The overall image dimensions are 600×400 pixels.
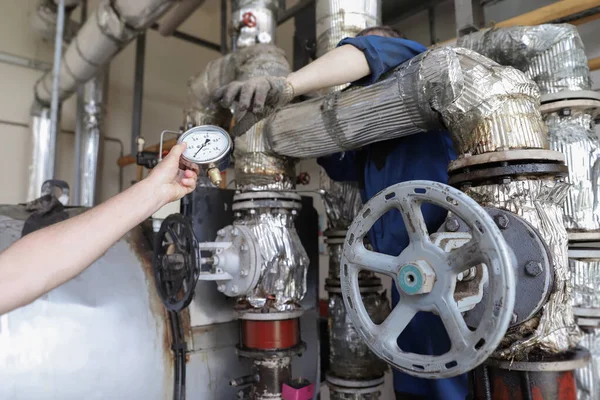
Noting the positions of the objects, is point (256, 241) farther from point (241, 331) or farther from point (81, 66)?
point (81, 66)

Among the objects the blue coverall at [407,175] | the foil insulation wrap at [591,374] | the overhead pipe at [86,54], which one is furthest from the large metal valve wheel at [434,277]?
the overhead pipe at [86,54]

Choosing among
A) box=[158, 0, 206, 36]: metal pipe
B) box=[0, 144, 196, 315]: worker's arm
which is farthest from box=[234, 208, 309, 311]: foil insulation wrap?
box=[158, 0, 206, 36]: metal pipe

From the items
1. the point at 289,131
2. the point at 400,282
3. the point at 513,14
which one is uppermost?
the point at 513,14

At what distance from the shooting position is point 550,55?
0.94m

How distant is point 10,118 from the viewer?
245cm

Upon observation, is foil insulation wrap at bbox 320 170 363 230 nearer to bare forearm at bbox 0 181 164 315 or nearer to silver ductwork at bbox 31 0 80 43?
bare forearm at bbox 0 181 164 315

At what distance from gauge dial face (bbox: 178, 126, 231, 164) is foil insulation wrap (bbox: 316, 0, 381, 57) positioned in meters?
0.61

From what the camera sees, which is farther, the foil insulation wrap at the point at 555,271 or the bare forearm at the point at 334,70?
the bare forearm at the point at 334,70

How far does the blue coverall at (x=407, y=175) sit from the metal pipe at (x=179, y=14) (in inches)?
55.6

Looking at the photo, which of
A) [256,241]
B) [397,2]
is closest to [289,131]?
[256,241]

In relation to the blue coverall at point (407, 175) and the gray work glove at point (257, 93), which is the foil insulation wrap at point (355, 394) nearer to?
the blue coverall at point (407, 175)

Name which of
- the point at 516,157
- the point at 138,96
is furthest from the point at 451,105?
the point at 138,96

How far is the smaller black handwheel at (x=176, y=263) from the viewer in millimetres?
896

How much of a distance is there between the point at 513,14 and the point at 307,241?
40.6 inches
